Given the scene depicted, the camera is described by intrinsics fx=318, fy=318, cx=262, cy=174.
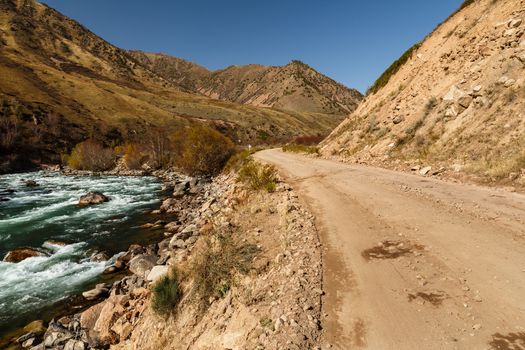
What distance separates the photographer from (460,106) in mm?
19156

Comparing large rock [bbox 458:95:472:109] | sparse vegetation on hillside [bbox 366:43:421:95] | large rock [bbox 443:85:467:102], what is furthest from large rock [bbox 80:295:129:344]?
sparse vegetation on hillside [bbox 366:43:421:95]

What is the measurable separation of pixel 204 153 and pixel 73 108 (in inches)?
2882

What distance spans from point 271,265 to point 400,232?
12.5ft

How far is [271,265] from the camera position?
8312 millimetres

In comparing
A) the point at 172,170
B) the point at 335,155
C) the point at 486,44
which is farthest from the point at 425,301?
the point at 172,170

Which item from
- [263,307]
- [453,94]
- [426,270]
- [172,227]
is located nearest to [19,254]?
[172,227]

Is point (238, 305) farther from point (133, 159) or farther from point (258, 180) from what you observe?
point (133, 159)

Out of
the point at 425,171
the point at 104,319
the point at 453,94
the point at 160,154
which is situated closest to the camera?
the point at 104,319

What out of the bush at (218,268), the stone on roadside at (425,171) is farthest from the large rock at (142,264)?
the stone on roadside at (425,171)

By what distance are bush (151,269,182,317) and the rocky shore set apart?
0.20m

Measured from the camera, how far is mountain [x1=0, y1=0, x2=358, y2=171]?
227 feet

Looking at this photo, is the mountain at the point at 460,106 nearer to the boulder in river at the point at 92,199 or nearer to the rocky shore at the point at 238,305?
the rocky shore at the point at 238,305

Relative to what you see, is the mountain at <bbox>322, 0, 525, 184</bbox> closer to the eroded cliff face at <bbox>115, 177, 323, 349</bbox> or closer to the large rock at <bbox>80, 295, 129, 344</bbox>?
the eroded cliff face at <bbox>115, 177, 323, 349</bbox>

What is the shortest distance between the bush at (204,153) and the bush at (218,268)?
30696 millimetres
